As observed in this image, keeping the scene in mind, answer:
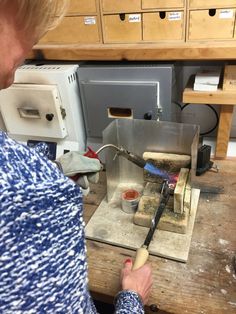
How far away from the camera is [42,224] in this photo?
0.34 metres

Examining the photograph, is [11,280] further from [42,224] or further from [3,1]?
[3,1]

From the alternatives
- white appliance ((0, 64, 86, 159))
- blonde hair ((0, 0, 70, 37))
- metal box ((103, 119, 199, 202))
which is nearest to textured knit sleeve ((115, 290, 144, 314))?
metal box ((103, 119, 199, 202))

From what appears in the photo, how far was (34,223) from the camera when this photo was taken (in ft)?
1.08

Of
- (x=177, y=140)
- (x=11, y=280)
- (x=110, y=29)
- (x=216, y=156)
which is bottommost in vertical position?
(x=216, y=156)

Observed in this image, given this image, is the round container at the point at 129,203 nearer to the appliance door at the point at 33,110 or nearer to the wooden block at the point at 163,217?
the wooden block at the point at 163,217

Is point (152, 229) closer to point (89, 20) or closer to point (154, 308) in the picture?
point (154, 308)

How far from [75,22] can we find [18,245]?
81 centimetres

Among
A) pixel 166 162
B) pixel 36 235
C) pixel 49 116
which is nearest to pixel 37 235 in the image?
pixel 36 235

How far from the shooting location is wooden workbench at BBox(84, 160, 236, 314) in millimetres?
588

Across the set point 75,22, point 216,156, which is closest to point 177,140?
point 216,156

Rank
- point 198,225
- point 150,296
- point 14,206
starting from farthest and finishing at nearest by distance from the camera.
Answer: point 198,225 → point 150,296 → point 14,206

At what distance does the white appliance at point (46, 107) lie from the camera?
37.4 inches

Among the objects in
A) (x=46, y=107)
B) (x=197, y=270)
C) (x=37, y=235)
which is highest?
(x=37, y=235)

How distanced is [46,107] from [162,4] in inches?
19.8
